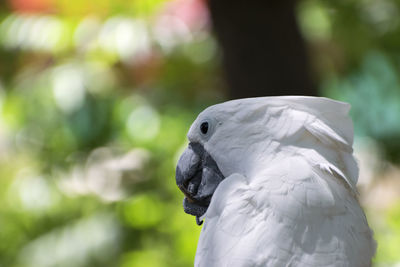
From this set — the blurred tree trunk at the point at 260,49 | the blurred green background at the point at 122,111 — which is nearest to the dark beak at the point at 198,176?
the blurred tree trunk at the point at 260,49

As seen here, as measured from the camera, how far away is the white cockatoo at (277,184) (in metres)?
0.83

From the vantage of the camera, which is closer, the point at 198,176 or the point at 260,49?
the point at 198,176

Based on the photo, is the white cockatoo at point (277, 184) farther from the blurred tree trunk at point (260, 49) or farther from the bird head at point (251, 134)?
the blurred tree trunk at point (260, 49)

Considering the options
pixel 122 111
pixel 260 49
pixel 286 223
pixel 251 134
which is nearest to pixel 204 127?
pixel 251 134

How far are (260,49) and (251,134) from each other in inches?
70.4

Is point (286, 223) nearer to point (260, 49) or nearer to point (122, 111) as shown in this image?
point (260, 49)

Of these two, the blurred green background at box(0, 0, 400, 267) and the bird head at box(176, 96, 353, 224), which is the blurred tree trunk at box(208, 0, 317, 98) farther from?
the bird head at box(176, 96, 353, 224)

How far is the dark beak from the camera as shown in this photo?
0.97 meters

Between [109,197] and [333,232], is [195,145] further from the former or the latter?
[109,197]

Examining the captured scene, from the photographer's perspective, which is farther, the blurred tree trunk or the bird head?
the blurred tree trunk

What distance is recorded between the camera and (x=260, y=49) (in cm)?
264

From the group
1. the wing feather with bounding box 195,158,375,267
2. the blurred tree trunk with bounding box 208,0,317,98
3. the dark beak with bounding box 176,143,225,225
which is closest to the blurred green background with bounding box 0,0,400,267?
the blurred tree trunk with bounding box 208,0,317,98

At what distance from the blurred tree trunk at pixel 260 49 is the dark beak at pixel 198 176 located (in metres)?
1.62

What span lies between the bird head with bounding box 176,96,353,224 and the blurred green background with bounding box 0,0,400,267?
210 cm
